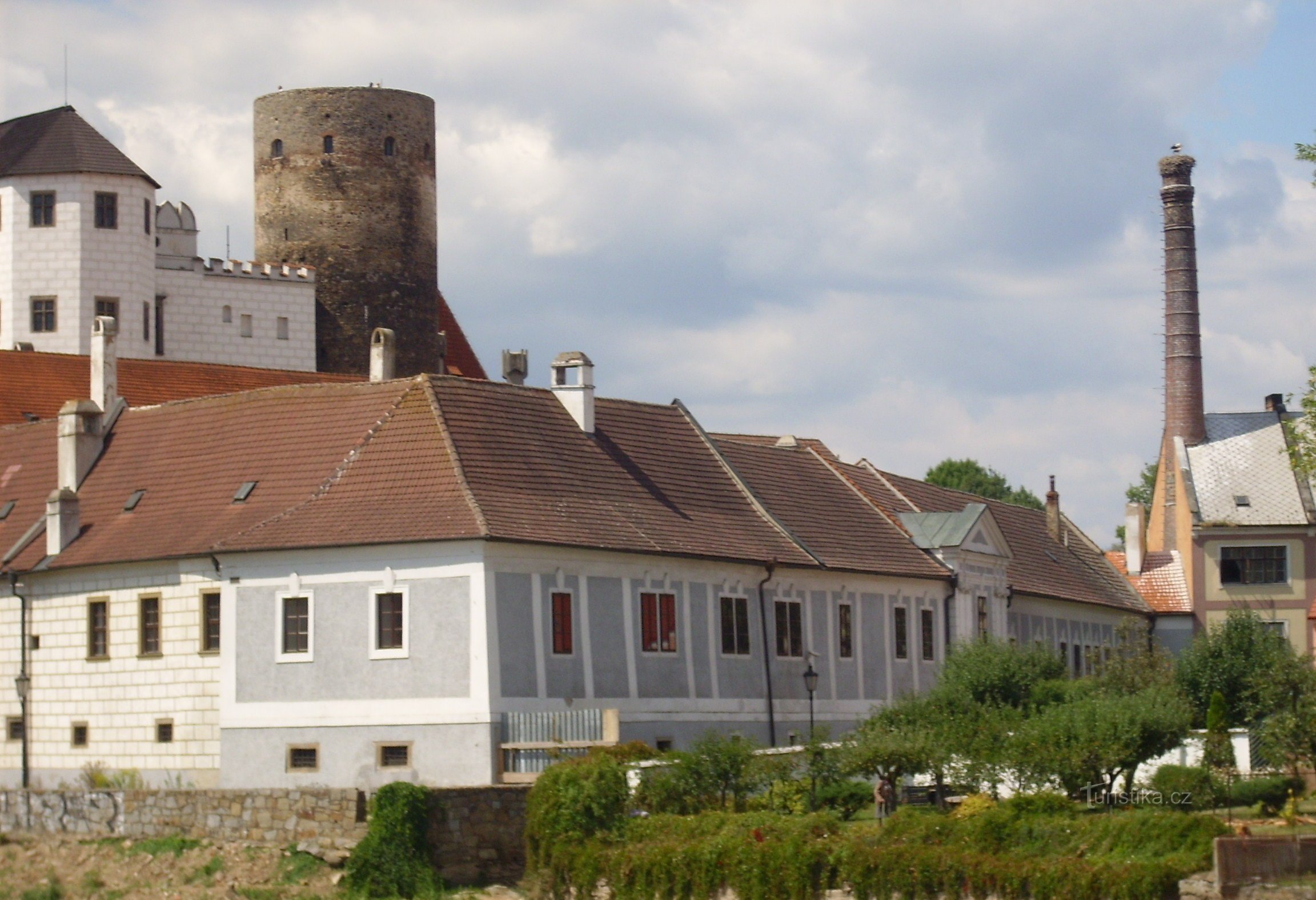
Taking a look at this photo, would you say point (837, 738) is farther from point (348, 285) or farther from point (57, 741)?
point (348, 285)

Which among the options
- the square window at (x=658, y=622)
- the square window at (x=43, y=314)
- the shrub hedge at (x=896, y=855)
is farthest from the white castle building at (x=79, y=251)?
the shrub hedge at (x=896, y=855)

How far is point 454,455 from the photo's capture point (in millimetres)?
49688

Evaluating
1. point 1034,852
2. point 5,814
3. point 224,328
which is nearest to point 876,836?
point 1034,852

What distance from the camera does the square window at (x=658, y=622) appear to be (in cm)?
5181

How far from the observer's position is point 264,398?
180ft

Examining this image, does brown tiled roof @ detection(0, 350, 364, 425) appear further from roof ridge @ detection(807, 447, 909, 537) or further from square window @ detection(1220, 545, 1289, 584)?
square window @ detection(1220, 545, 1289, 584)

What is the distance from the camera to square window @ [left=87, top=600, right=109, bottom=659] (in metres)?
52.2

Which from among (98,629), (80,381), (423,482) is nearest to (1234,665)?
(423,482)

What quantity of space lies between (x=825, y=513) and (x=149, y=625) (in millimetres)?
18163

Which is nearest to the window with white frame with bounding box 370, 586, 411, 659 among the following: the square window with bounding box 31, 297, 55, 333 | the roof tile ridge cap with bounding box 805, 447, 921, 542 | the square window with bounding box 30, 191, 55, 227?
the roof tile ridge cap with bounding box 805, 447, 921, 542

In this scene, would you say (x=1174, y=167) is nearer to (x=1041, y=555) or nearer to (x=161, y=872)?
(x=1041, y=555)

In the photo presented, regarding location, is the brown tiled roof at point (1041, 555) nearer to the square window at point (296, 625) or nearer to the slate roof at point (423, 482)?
the slate roof at point (423, 482)

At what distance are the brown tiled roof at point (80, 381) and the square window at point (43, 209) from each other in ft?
38.2

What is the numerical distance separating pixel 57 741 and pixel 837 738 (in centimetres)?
1668
